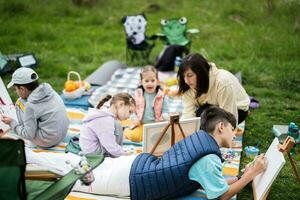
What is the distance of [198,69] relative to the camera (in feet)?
15.7

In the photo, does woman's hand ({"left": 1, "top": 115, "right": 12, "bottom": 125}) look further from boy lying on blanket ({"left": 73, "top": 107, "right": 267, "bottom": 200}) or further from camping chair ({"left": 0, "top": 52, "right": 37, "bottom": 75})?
camping chair ({"left": 0, "top": 52, "right": 37, "bottom": 75})

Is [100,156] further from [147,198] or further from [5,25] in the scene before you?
[5,25]

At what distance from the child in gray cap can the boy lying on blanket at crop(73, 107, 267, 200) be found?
1.01m

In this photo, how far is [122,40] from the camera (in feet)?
31.3

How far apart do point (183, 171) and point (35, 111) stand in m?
1.82

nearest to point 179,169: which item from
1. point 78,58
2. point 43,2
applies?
point 78,58

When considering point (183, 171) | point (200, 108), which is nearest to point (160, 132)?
point (183, 171)

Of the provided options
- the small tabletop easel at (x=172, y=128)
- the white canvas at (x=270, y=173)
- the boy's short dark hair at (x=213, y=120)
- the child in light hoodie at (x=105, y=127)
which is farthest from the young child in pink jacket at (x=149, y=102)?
the white canvas at (x=270, y=173)

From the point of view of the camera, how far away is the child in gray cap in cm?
479

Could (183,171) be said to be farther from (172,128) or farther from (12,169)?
(12,169)

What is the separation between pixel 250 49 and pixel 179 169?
5413mm

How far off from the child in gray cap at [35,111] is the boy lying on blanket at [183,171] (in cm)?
101

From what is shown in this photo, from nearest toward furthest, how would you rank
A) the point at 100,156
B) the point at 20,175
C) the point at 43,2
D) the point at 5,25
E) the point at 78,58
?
the point at 20,175 < the point at 100,156 < the point at 78,58 < the point at 5,25 < the point at 43,2

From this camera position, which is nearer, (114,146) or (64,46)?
(114,146)
